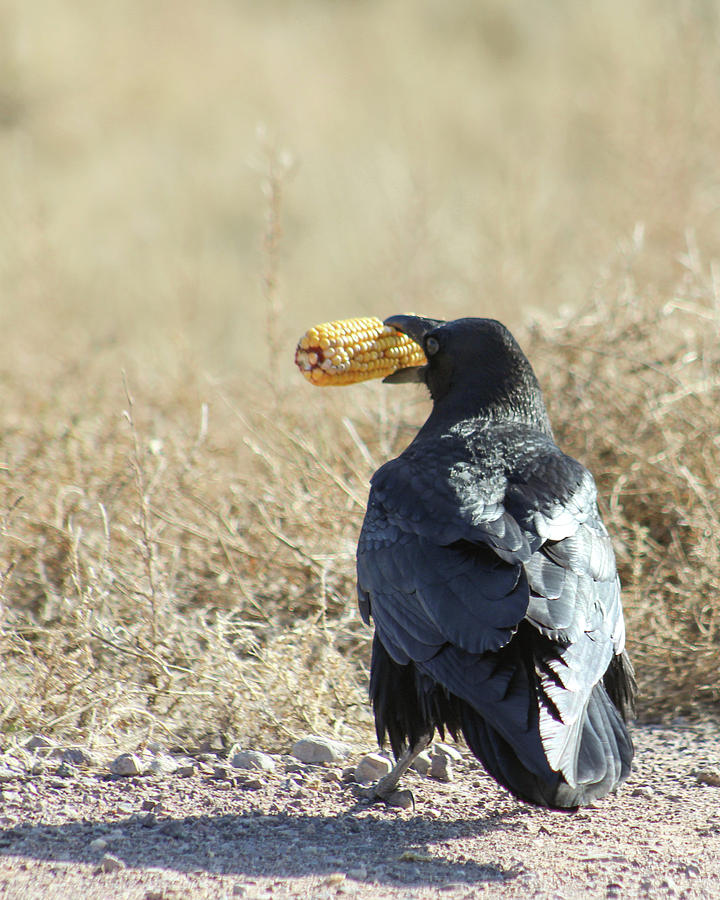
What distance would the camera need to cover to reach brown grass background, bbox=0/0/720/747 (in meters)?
4.07

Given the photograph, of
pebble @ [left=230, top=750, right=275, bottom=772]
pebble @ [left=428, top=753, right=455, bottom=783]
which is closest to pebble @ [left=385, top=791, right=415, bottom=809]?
pebble @ [left=428, top=753, right=455, bottom=783]

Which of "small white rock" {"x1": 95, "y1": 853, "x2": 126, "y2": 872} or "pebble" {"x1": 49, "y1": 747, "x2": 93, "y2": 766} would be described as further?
"pebble" {"x1": 49, "y1": 747, "x2": 93, "y2": 766}

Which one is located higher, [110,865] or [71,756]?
[71,756]

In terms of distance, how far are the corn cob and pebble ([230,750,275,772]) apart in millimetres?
1354

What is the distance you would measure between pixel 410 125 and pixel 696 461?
9860 millimetres

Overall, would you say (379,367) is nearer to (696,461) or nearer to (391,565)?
(391,565)

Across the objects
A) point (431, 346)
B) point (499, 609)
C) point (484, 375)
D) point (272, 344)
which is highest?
point (272, 344)

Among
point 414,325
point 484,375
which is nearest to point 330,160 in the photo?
point 414,325

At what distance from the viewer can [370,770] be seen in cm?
362

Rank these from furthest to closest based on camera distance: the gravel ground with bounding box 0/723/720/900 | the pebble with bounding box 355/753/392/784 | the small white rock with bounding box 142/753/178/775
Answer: the pebble with bounding box 355/753/392/784
the small white rock with bounding box 142/753/178/775
the gravel ground with bounding box 0/723/720/900

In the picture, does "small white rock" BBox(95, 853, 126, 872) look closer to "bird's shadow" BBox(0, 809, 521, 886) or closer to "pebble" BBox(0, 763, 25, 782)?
"bird's shadow" BBox(0, 809, 521, 886)

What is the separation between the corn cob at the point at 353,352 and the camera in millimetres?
4273

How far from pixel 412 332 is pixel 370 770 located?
5.04ft

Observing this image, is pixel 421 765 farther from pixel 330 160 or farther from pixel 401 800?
pixel 330 160
